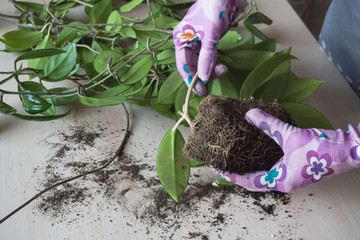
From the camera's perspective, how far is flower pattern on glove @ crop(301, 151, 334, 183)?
66 cm

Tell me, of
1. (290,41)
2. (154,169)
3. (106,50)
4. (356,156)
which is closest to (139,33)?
(106,50)

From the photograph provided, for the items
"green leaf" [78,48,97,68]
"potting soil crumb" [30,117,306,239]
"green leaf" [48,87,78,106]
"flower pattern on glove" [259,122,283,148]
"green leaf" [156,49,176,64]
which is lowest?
"potting soil crumb" [30,117,306,239]

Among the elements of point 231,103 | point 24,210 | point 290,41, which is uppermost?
point 231,103

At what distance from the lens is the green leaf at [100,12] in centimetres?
117

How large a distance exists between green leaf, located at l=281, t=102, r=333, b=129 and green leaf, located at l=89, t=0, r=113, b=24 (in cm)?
62

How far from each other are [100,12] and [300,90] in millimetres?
640

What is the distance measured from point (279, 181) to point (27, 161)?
0.56m

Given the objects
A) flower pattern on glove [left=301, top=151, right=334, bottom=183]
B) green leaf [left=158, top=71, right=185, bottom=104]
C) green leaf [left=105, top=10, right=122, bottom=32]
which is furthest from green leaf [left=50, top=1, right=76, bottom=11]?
flower pattern on glove [left=301, top=151, right=334, bottom=183]

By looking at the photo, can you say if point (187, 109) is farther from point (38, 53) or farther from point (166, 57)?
point (38, 53)

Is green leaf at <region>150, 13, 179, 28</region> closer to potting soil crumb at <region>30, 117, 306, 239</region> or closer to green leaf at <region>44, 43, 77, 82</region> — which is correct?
green leaf at <region>44, 43, 77, 82</region>

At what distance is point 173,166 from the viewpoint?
2.56 feet

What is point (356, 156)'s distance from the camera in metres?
0.63

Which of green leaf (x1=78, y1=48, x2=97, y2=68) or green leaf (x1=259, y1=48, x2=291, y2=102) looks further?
green leaf (x1=78, y1=48, x2=97, y2=68)

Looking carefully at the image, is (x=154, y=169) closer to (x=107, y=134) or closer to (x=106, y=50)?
(x=107, y=134)
